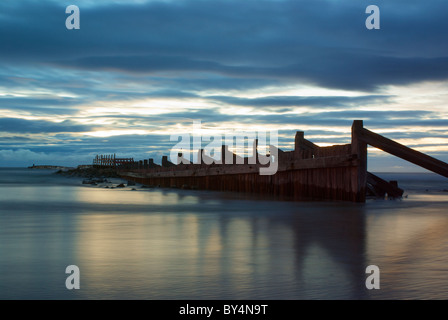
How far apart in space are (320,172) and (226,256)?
8.82 metres

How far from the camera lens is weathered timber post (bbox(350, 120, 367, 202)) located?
490 inches

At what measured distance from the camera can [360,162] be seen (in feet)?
40.7

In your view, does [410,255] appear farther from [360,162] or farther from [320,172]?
[320,172]

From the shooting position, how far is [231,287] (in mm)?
4191

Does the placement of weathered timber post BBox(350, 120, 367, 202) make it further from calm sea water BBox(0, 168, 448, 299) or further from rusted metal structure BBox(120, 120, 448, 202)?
calm sea water BBox(0, 168, 448, 299)

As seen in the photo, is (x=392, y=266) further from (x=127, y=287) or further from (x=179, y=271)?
(x=127, y=287)

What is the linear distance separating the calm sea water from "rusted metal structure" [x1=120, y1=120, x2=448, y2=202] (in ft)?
8.89

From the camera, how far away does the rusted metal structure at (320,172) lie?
41.2ft

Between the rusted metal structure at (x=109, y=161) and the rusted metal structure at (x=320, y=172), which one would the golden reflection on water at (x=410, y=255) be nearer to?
the rusted metal structure at (x=320, y=172)

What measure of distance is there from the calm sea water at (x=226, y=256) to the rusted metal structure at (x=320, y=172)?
8.89 ft

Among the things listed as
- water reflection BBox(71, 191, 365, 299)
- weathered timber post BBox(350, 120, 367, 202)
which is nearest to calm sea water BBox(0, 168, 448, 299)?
water reflection BBox(71, 191, 365, 299)
